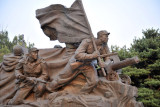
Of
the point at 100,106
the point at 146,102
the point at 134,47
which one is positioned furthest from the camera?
the point at 134,47

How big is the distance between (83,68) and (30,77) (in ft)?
4.56

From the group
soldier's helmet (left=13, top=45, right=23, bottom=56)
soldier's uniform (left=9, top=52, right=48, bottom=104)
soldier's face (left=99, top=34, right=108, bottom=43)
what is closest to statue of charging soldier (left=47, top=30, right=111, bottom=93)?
soldier's face (left=99, top=34, right=108, bottom=43)

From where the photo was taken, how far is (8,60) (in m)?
5.34

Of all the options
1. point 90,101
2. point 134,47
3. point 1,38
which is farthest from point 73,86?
point 1,38

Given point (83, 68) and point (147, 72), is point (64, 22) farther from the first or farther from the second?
point (147, 72)

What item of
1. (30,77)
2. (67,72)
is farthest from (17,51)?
(67,72)

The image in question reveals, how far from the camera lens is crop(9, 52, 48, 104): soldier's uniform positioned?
14.7ft

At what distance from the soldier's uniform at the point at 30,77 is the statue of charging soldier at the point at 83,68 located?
0.28 meters

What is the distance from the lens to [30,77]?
4.59 meters

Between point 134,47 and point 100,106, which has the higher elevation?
point 134,47

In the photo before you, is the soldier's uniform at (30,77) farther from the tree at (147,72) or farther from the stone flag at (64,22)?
the tree at (147,72)

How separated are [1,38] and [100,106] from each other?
18134mm

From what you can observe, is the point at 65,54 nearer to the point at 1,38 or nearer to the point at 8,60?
the point at 8,60

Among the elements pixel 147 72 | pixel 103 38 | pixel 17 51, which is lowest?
pixel 147 72
